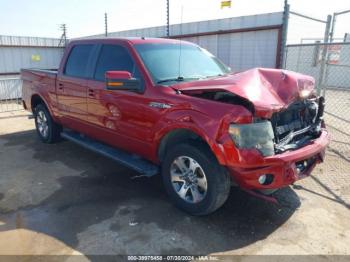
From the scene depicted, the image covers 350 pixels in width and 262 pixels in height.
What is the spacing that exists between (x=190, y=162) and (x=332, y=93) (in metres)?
10.0

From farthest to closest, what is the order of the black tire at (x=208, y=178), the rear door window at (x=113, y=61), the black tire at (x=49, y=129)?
the black tire at (x=49, y=129)
the rear door window at (x=113, y=61)
the black tire at (x=208, y=178)

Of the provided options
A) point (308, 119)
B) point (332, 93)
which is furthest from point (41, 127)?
point (332, 93)

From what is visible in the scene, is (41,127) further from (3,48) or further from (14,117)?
(3,48)

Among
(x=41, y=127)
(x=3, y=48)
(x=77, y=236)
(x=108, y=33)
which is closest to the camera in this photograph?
(x=77, y=236)

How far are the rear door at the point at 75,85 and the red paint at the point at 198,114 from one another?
0.11ft

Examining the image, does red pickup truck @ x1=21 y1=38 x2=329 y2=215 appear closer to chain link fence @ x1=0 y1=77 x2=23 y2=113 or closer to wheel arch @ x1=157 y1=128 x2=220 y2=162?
wheel arch @ x1=157 y1=128 x2=220 y2=162

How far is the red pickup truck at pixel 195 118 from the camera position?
298cm

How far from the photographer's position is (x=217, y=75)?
4316 mm

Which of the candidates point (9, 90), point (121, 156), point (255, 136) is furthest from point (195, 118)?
point (9, 90)

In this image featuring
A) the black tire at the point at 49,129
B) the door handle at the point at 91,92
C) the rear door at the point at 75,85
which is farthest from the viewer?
the black tire at the point at 49,129

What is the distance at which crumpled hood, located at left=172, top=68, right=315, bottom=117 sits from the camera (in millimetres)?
2992

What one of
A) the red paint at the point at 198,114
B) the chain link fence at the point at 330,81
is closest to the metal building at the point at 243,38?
the chain link fence at the point at 330,81

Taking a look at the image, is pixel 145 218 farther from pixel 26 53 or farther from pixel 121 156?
pixel 26 53

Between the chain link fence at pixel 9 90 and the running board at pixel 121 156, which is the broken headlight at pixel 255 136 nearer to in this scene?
the running board at pixel 121 156
